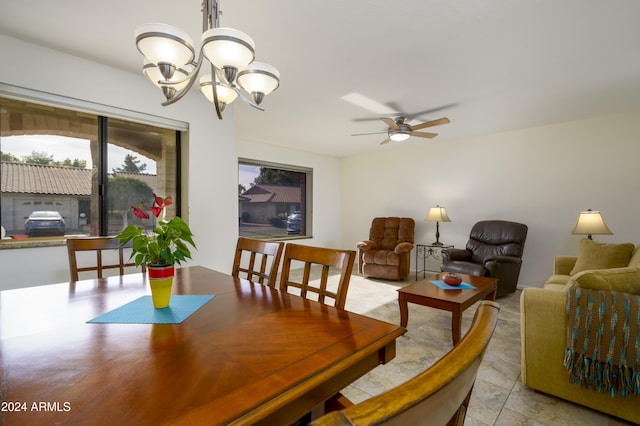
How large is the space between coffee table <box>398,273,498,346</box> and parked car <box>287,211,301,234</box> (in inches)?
136

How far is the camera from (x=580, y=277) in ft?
5.43

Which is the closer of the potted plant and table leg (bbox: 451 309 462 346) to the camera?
the potted plant

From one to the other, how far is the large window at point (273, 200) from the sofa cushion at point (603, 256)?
165 inches

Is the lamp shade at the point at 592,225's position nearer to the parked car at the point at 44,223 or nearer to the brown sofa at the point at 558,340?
the brown sofa at the point at 558,340

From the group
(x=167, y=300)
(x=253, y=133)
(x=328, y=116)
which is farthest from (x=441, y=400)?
(x=253, y=133)

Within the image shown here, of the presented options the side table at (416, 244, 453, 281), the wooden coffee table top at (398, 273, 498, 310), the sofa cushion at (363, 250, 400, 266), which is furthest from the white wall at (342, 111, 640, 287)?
the wooden coffee table top at (398, 273, 498, 310)

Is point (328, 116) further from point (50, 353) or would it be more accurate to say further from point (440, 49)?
point (50, 353)

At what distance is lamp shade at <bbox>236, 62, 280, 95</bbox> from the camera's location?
59.4 inches

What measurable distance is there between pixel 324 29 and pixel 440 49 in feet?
2.99

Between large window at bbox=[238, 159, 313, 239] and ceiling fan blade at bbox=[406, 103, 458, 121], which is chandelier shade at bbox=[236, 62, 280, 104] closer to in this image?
ceiling fan blade at bbox=[406, 103, 458, 121]

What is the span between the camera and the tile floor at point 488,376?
1.62 metres

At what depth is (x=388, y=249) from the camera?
5234mm

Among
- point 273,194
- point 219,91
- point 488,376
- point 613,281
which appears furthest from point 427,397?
point 273,194

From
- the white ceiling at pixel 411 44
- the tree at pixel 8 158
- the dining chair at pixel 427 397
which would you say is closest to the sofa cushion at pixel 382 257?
the white ceiling at pixel 411 44
